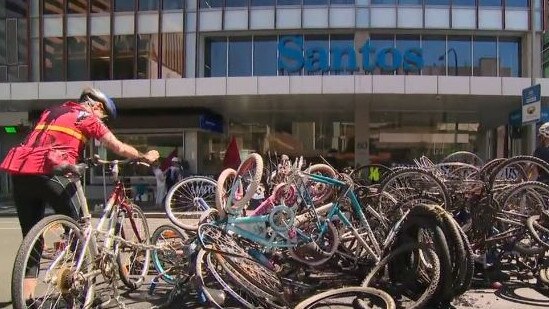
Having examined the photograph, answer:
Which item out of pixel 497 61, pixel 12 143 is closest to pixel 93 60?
pixel 12 143

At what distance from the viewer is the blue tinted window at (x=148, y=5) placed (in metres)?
26.9

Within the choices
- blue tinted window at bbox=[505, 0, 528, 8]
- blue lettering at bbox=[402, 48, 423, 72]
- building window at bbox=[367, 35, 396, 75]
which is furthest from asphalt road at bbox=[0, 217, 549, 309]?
blue tinted window at bbox=[505, 0, 528, 8]

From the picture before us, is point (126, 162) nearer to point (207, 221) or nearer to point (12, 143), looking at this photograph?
point (207, 221)

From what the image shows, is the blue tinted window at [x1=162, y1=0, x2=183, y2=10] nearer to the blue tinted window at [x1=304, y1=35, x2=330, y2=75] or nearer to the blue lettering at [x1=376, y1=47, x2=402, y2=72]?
the blue tinted window at [x1=304, y1=35, x2=330, y2=75]

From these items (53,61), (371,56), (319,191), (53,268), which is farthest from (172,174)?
(53,268)

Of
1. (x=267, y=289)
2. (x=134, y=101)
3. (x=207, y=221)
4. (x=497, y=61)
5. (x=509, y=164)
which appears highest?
(x=497, y=61)

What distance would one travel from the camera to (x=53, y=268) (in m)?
4.22

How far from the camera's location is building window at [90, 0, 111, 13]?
1065 inches

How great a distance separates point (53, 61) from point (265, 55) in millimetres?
9640

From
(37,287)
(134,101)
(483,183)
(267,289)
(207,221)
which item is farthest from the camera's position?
(134,101)

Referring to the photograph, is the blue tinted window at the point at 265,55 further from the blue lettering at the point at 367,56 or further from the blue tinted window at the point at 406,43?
the blue tinted window at the point at 406,43

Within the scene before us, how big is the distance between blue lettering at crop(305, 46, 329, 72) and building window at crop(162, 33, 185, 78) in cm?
558

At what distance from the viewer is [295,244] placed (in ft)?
18.5

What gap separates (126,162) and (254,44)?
73.5 ft
